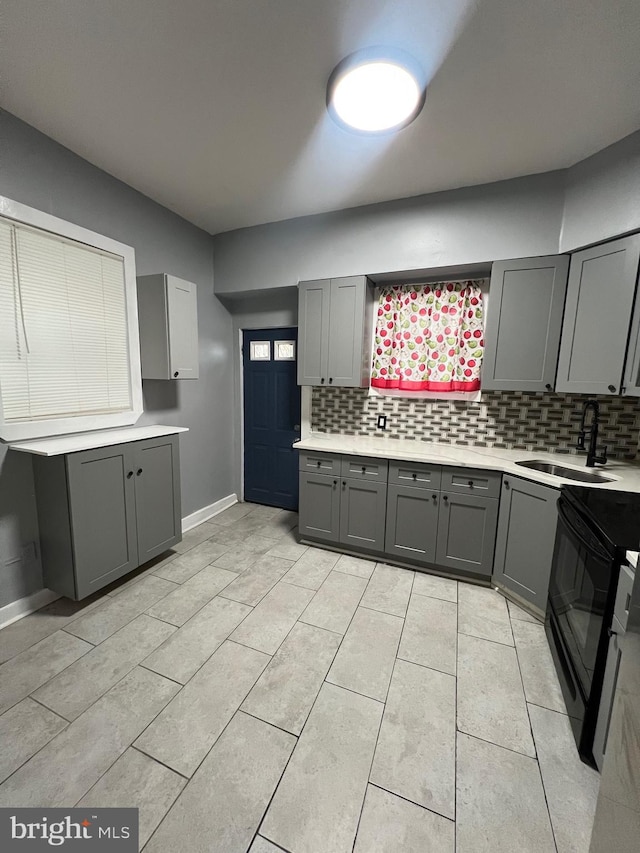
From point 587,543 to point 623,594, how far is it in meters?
0.25

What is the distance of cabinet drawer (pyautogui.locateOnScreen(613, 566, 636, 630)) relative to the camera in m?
1.17

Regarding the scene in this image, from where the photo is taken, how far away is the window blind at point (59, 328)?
1.94 meters

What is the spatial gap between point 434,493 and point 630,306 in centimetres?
165

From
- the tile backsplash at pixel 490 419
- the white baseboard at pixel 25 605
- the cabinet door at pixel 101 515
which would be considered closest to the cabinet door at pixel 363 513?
the tile backsplash at pixel 490 419

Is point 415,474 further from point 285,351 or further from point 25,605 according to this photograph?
point 25,605

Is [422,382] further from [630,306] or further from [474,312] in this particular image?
[630,306]

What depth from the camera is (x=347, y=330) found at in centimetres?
286

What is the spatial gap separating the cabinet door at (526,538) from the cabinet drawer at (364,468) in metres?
0.85

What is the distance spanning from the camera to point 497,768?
4.25 ft

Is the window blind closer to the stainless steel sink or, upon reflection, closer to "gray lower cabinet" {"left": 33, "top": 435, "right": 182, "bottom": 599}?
"gray lower cabinet" {"left": 33, "top": 435, "right": 182, "bottom": 599}

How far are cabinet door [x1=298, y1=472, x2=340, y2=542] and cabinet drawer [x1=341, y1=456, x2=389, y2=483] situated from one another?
0.15 m

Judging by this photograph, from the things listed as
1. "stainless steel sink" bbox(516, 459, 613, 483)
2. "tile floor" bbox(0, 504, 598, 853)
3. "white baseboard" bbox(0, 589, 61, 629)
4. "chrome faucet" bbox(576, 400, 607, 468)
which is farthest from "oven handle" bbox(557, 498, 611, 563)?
"white baseboard" bbox(0, 589, 61, 629)

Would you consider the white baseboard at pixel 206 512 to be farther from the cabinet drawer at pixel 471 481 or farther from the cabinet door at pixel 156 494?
the cabinet drawer at pixel 471 481

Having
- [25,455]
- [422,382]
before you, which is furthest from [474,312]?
[25,455]
